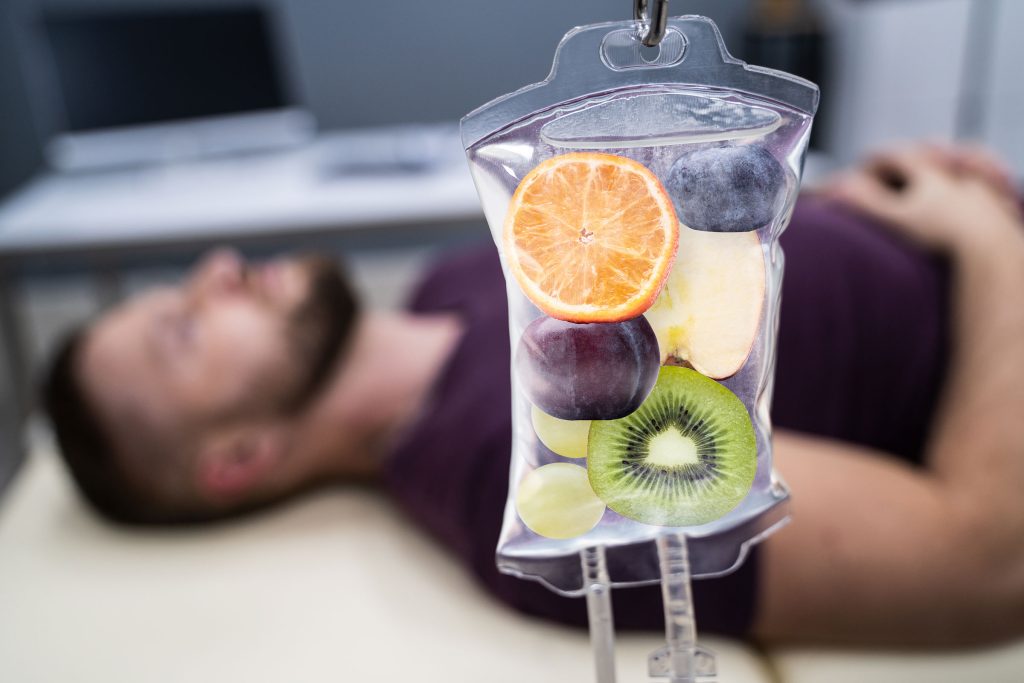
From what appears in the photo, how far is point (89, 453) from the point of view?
1086 millimetres

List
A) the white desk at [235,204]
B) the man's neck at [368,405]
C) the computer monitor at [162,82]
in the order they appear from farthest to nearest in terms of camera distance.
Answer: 1. the computer monitor at [162,82]
2. the white desk at [235,204]
3. the man's neck at [368,405]

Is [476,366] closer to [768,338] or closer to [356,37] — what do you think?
[768,338]

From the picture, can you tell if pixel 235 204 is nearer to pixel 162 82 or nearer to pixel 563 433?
pixel 162 82

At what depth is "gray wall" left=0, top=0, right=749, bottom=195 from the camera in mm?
2768

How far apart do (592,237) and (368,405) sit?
836 mm

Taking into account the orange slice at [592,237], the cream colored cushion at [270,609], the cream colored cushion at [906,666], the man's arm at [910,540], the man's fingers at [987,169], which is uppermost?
the orange slice at [592,237]

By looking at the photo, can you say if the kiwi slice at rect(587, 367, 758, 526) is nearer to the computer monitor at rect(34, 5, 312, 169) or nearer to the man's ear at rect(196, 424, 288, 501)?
the man's ear at rect(196, 424, 288, 501)

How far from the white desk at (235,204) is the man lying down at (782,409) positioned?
62 cm

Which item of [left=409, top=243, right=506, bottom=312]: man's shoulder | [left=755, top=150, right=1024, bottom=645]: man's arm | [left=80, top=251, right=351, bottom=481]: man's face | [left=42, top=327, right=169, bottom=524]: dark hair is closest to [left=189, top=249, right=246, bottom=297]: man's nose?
[left=80, top=251, right=351, bottom=481]: man's face

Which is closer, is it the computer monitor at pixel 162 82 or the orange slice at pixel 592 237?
the orange slice at pixel 592 237

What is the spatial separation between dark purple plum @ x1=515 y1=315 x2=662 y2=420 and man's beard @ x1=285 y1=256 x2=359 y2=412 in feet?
2.64

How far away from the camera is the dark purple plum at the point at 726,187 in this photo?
0.38m

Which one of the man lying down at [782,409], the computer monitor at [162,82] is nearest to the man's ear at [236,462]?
the man lying down at [782,409]

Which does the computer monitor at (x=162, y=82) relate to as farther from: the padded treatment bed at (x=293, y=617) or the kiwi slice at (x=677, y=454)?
the kiwi slice at (x=677, y=454)
